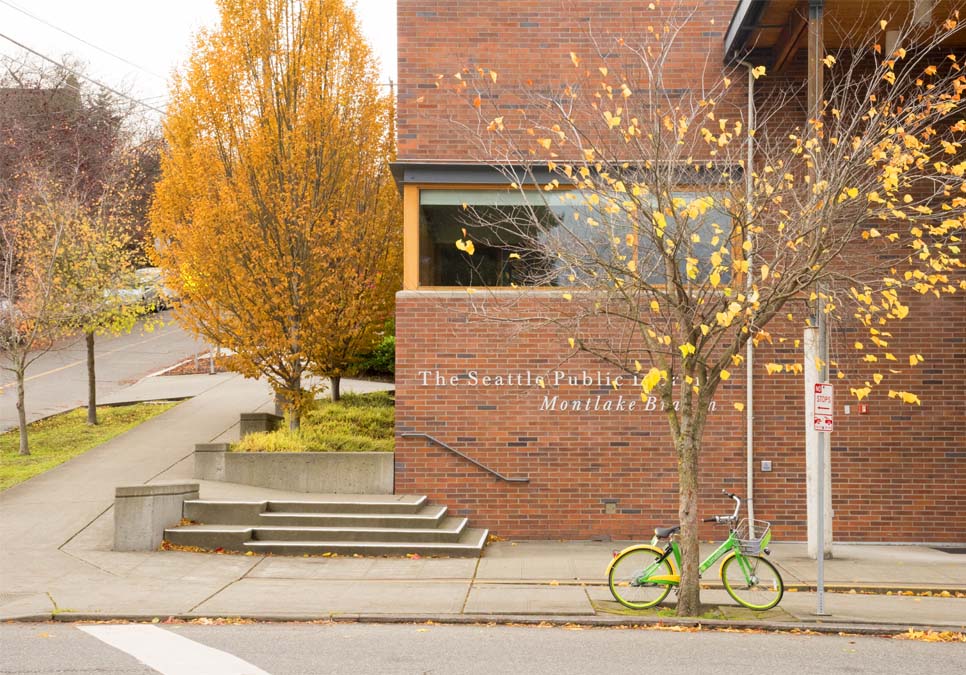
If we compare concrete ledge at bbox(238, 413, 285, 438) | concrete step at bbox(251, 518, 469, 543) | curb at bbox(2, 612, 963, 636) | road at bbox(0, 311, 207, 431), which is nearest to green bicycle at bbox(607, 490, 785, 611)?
curb at bbox(2, 612, 963, 636)

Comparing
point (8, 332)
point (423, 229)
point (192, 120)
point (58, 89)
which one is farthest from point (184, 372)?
point (58, 89)

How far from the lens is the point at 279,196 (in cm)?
1533

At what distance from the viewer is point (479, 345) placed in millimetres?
14023

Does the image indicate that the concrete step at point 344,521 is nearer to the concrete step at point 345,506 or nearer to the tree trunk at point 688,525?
the concrete step at point 345,506

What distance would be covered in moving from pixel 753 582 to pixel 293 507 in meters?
6.39

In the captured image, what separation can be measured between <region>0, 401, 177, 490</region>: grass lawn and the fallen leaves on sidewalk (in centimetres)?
1235

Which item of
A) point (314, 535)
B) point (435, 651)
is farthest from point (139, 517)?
point (435, 651)

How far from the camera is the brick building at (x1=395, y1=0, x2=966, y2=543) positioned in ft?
45.5

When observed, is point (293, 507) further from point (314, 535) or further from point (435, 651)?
point (435, 651)

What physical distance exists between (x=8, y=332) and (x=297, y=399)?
6.40m

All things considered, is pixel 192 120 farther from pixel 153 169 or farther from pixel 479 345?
pixel 153 169

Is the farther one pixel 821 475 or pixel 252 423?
pixel 252 423

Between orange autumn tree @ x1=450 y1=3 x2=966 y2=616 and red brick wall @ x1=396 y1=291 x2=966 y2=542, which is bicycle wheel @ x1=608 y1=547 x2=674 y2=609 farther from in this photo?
red brick wall @ x1=396 y1=291 x2=966 y2=542

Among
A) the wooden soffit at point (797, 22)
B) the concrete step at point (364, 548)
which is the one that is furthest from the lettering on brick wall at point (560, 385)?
the wooden soffit at point (797, 22)
